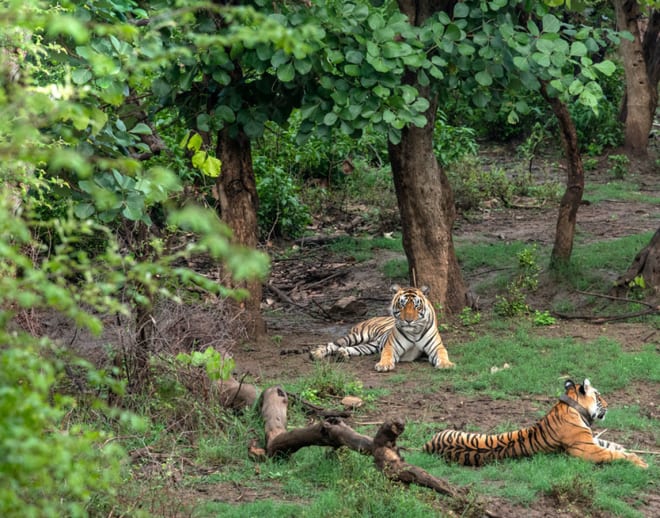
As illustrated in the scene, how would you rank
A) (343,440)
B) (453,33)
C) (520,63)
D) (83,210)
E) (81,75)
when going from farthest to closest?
(453,33)
(520,63)
(83,210)
(81,75)
(343,440)

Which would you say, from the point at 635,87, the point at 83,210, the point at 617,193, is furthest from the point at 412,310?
the point at 635,87

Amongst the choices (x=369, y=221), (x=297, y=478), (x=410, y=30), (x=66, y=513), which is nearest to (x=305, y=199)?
(x=369, y=221)

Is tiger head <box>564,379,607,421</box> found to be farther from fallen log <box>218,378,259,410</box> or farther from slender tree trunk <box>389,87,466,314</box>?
slender tree trunk <box>389,87,466,314</box>

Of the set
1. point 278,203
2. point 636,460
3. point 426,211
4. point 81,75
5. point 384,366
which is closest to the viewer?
point 636,460

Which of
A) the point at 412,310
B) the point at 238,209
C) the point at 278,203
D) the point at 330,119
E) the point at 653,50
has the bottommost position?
the point at 412,310

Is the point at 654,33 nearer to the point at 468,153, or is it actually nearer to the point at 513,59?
the point at 468,153

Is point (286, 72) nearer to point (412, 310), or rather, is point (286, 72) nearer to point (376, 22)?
point (376, 22)

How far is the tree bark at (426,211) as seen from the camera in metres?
10.9

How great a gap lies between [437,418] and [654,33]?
42.1ft

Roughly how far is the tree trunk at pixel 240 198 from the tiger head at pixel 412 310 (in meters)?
1.49

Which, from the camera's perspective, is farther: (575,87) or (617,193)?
(617,193)

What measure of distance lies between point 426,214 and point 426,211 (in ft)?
0.11

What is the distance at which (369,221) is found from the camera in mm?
15828

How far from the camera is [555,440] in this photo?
6637 mm
